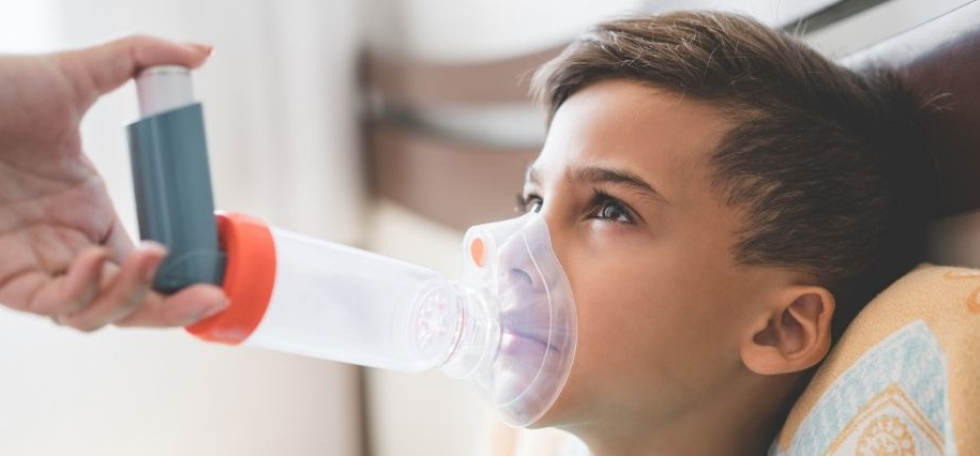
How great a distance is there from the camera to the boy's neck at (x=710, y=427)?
0.86m

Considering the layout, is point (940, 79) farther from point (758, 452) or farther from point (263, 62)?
point (263, 62)

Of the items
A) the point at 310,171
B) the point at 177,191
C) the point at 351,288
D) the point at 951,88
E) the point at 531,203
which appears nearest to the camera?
the point at 177,191

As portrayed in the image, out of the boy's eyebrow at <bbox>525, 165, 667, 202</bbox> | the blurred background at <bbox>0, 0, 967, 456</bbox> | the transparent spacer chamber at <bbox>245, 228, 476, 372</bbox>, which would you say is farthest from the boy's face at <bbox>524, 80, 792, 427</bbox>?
the blurred background at <bbox>0, 0, 967, 456</bbox>

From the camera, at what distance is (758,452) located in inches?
35.8

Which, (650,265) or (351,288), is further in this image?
(650,265)

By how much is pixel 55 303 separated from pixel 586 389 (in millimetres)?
452

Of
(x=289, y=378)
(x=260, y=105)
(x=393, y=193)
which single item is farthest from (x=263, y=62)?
(x=289, y=378)

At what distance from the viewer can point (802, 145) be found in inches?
32.9

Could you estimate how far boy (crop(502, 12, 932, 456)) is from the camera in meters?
0.81

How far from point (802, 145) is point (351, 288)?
17.8 inches

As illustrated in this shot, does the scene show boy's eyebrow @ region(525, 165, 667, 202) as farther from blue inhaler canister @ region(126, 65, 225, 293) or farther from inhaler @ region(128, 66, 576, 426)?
blue inhaler canister @ region(126, 65, 225, 293)

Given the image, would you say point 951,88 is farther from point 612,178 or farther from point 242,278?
point 242,278

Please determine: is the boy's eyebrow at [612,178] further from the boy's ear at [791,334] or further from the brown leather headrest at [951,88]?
the brown leather headrest at [951,88]

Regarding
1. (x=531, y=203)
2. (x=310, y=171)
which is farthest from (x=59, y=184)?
(x=310, y=171)
